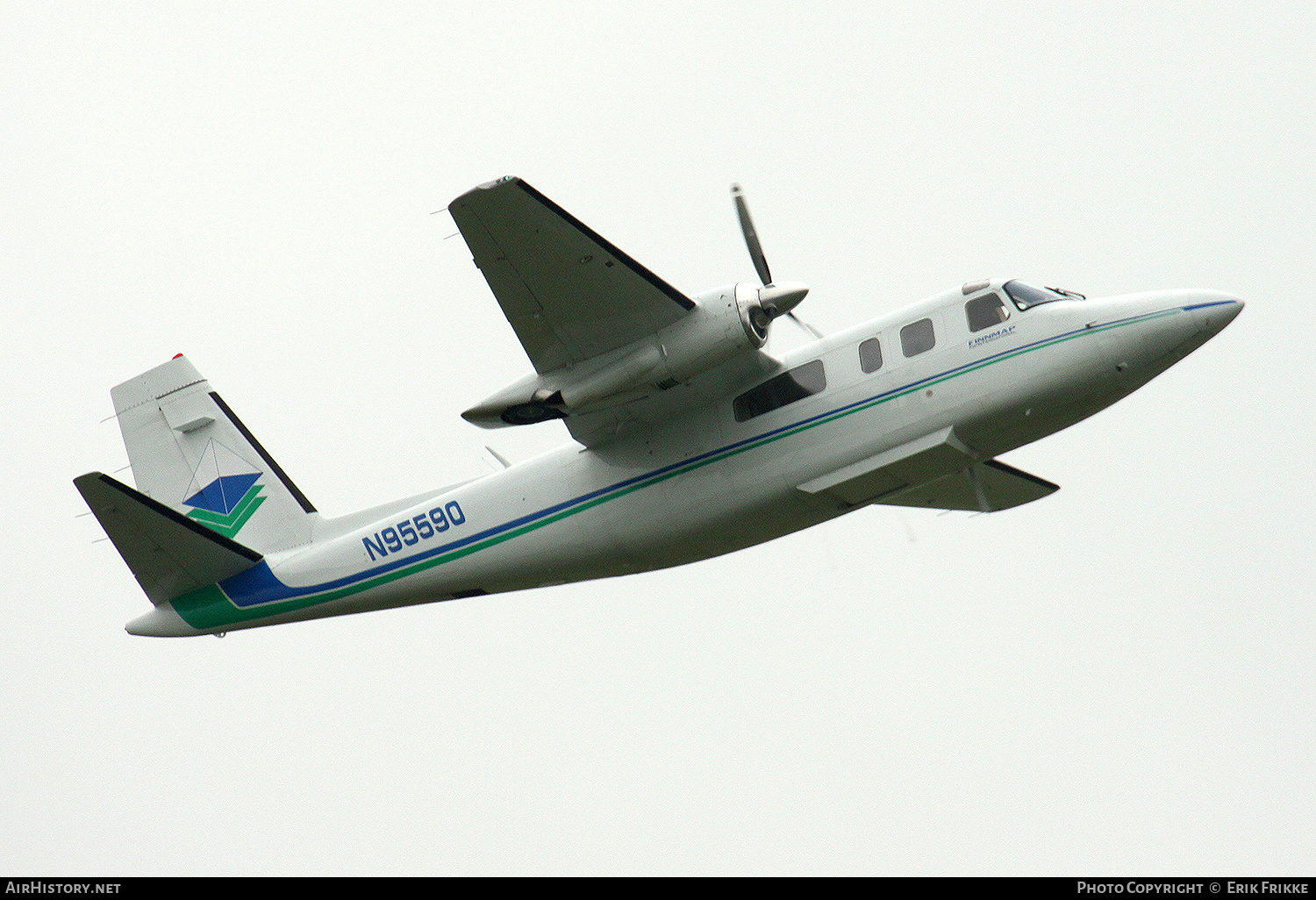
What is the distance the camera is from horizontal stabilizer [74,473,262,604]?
14.0 metres

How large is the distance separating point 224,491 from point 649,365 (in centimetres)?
729

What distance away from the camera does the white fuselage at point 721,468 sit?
13.0 m

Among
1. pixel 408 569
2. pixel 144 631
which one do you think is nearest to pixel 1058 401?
pixel 408 569

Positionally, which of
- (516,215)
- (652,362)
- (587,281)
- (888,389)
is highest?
(516,215)

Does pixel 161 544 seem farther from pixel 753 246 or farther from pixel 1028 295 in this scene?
pixel 1028 295

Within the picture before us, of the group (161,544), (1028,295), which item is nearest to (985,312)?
(1028,295)

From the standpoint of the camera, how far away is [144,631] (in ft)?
51.1

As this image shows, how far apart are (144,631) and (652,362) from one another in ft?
25.3

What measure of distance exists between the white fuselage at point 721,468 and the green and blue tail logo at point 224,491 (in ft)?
3.98

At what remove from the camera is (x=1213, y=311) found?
1280 centimetres

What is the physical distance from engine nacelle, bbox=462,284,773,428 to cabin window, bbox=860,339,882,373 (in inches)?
52.1

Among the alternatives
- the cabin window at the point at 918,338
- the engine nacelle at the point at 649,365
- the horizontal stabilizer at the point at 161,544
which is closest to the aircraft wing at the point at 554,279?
the engine nacelle at the point at 649,365

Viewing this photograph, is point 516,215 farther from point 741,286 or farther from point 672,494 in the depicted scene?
point 672,494

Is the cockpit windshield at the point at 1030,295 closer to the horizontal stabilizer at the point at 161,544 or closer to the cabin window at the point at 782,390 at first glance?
the cabin window at the point at 782,390
